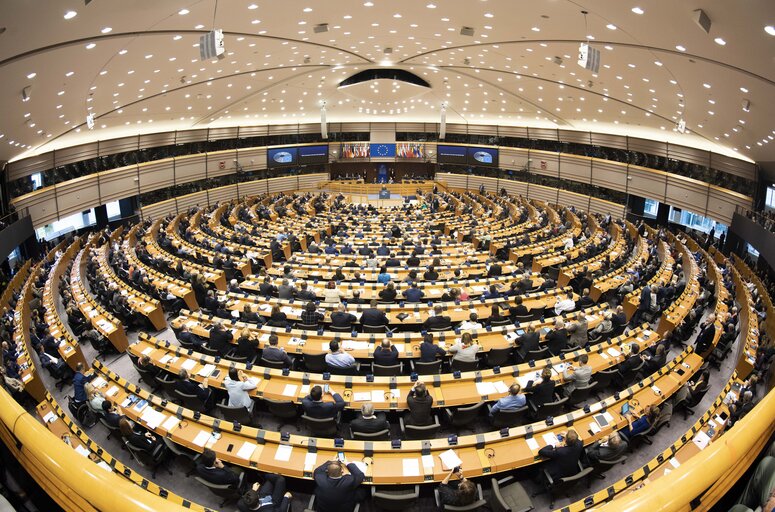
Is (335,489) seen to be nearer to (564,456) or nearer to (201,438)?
(201,438)

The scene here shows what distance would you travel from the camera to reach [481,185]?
38.7 meters

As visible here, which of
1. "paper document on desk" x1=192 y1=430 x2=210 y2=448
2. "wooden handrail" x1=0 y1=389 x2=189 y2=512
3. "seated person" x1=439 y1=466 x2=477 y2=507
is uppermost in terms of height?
"wooden handrail" x1=0 y1=389 x2=189 y2=512

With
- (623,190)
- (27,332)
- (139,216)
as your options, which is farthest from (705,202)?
(139,216)

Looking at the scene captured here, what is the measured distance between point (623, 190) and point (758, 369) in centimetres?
2312

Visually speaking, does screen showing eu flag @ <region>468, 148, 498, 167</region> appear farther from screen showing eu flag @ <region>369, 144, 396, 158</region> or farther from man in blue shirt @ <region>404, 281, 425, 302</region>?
man in blue shirt @ <region>404, 281, 425, 302</region>

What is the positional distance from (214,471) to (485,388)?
503 centimetres

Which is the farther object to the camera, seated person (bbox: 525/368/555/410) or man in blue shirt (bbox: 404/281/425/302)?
man in blue shirt (bbox: 404/281/425/302)

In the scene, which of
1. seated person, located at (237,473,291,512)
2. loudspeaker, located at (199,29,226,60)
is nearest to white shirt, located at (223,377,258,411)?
seated person, located at (237,473,291,512)

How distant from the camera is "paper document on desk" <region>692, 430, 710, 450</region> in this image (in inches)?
256

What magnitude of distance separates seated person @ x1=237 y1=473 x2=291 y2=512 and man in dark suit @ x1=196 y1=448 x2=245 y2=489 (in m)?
0.45

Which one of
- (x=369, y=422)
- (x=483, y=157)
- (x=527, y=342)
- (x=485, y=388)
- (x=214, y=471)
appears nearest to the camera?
(x=214, y=471)

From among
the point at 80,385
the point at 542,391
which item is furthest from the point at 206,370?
the point at 542,391

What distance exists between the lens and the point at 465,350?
9.18m

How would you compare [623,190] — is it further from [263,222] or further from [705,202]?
[263,222]
